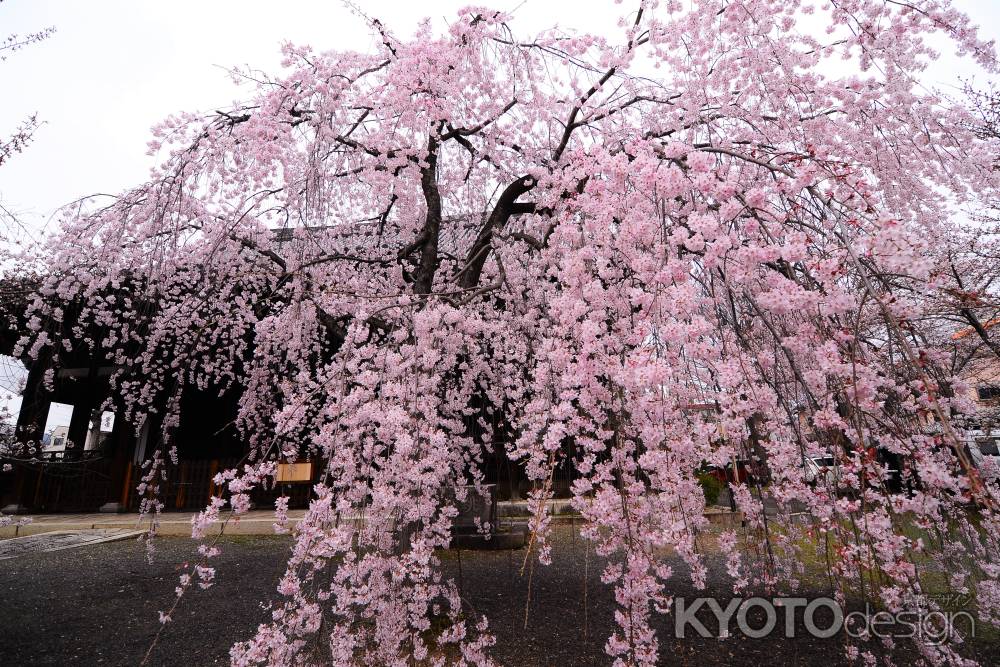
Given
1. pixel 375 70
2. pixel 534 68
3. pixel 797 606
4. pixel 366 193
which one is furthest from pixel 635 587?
pixel 366 193

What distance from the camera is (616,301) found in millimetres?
2492

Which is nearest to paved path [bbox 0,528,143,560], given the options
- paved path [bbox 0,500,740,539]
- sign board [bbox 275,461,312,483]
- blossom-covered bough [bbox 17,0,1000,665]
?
paved path [bbox 0,500,740,539]

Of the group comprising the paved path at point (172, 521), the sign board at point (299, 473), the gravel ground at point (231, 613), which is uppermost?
the sign board at point (299, 473)

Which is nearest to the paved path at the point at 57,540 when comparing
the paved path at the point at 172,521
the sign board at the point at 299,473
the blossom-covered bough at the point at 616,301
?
the paved path at the point at 172,521

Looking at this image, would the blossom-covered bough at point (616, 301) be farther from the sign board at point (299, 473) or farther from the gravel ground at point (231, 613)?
the sign board at point (299, 473)

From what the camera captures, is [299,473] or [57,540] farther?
[299,473]

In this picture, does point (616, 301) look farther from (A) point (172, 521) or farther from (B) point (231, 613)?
(A) point (172, 521)

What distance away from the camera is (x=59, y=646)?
3424 mm

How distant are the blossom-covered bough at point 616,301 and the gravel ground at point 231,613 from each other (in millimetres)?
392

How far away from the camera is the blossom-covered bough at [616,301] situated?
6.82 feet

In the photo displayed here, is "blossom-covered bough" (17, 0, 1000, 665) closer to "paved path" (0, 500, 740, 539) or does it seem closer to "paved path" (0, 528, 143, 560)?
"paved path" (0, 500, 740, 539)

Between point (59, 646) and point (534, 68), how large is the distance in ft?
19.3

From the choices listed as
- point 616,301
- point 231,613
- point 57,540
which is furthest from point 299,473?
point 616,301

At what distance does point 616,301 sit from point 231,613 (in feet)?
13.1
